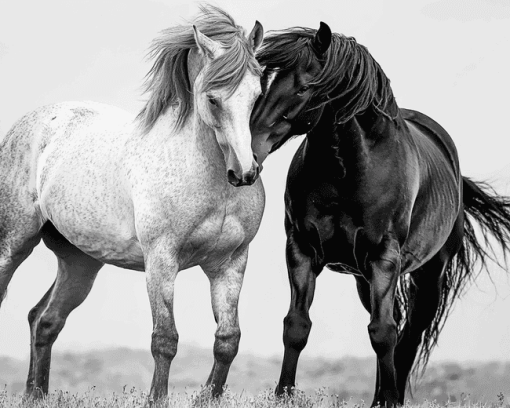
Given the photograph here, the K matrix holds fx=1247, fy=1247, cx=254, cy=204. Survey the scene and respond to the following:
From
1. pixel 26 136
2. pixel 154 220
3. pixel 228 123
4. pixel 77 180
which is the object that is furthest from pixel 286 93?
pixel 26 136

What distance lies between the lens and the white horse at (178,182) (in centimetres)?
751

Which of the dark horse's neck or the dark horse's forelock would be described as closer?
the dark horse's forelock

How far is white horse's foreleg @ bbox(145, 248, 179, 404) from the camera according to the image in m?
7.71

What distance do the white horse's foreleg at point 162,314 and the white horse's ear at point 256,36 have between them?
137cm

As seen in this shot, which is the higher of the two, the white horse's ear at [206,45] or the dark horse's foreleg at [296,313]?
the white horse's ear at [206,45]

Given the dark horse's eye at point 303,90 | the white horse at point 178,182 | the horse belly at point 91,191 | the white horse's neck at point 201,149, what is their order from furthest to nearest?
the horse belly at point 91,191
the white horse's neck at point 201,149
the dark horse's eye at point 303,90
the white horse at point 178,182

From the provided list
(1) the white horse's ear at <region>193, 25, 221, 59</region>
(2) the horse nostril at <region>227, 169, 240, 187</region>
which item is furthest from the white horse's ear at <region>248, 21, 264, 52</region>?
(2) the horse nostril at <region>227, 169, 240, 187</region>

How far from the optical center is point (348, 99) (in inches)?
309

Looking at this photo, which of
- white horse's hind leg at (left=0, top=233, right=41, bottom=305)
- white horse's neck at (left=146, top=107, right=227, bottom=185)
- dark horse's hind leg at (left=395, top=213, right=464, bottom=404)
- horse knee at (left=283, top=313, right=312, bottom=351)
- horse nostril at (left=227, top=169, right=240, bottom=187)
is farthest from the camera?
dark horse's hind leg at (left=395, top=213, right=464, bottom=404)

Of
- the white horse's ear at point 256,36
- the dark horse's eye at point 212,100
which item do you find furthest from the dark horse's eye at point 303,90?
the dark horse's eye at point 212,100

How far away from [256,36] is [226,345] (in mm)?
1943

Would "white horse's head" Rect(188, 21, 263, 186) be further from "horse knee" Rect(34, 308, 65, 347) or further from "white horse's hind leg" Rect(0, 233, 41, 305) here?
"horse knee" Rect(34, 308, 65, 347)

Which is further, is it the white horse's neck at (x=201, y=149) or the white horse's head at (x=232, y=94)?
the white horse's neck at (x=201, y=149)

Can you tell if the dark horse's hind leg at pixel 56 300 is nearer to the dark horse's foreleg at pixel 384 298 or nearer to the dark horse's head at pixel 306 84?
the dark horse's head at pixel 306 84
